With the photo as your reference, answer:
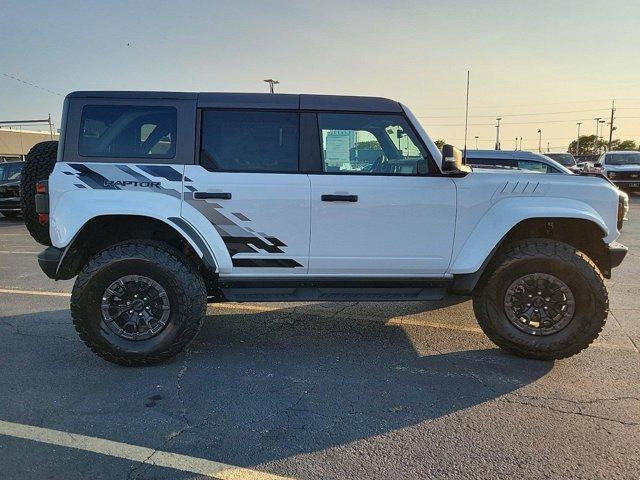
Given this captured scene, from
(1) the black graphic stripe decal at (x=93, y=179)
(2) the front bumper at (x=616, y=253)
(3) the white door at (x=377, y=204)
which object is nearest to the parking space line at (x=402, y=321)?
(2) the front bumper at (x=616, y=253)

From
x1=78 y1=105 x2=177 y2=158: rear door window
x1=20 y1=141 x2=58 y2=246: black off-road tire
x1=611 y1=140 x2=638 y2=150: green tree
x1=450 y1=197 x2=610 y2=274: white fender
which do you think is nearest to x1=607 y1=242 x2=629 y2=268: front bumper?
x1=450 y1=197 x2=610 y2=274: white fender

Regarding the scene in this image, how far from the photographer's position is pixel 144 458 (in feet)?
8.59

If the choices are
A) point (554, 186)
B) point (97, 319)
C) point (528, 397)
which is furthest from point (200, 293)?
point (554, 186)

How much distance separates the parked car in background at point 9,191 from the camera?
1433 cm

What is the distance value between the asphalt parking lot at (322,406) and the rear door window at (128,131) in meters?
1.72

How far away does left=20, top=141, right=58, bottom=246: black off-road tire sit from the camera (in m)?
4.09

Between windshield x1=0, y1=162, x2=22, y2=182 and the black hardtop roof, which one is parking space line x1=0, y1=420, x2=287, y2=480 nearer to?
the black hardtop roof

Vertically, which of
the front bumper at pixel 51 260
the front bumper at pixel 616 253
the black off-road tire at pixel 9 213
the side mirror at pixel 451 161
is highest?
the side mirror at pixel 451 161

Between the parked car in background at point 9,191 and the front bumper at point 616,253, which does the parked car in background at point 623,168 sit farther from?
the parked car in background at point 9,191

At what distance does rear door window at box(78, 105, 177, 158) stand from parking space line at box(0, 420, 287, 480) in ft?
6.79

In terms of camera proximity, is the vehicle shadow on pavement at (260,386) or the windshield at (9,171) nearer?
the vehicle shadow on pavement at (260,386)

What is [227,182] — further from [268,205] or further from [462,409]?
[462,409]

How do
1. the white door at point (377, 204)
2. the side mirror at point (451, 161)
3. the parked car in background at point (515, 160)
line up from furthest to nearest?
the parked car in background at point (515, 160), the white door at point (377, 204), the side mirror at point (451, 161)

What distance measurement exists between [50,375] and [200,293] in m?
1.27
